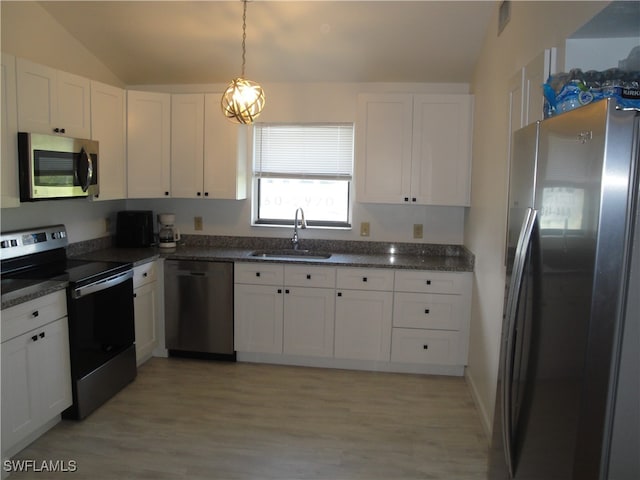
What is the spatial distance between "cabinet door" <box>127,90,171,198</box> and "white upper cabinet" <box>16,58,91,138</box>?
570mm

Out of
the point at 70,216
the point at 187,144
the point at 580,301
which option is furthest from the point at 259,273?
the point at 580,301

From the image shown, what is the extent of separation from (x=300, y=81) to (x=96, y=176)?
1861mm

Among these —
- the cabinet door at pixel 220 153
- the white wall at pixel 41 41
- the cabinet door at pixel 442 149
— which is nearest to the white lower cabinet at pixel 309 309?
the cabinet door at pixel 220 153

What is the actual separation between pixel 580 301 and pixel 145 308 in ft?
11.1

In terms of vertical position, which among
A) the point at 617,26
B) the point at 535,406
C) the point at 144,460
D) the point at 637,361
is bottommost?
the point at 144,460

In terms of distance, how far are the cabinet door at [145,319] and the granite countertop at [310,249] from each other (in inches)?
9.9

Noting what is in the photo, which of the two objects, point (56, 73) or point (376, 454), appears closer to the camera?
point (376, 454)

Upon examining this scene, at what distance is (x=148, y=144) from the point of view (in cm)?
414

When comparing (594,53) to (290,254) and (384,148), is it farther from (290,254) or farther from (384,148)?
(290,254)

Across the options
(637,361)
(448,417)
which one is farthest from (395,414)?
(637,361)

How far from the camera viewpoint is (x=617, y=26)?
5.94 ft

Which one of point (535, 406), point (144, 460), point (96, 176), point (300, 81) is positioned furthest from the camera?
point (300, 81)

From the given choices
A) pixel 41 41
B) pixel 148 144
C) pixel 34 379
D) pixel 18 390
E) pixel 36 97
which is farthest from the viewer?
pixel 148 144

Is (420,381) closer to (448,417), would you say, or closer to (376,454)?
Result: (448,417)
